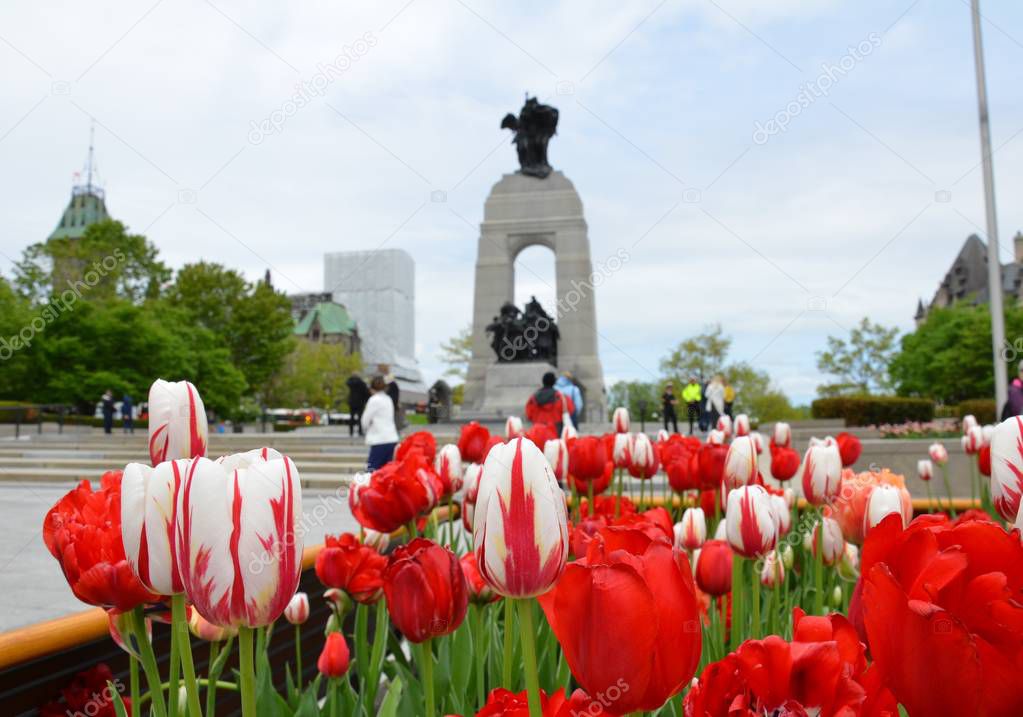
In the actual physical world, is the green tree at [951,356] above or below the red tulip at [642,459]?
above

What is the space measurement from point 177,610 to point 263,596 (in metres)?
0.17

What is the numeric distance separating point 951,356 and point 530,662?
50151mm

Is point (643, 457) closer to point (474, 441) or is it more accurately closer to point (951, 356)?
point (474, 441)

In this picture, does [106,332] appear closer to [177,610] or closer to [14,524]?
[14,524]

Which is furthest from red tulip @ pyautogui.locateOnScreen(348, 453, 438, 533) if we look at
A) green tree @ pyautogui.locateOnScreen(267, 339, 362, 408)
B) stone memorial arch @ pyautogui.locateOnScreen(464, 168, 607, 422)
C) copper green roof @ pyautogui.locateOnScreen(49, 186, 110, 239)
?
copper green roof @ pyautogui.locateOnScreen(49, 186, 110, 239)

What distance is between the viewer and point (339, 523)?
8000 mm

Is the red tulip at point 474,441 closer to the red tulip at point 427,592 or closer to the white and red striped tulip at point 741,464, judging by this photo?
the white and red striped tulip at point 741,464

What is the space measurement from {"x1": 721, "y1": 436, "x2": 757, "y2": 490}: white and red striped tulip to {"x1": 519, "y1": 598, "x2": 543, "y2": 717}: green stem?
1351 mm

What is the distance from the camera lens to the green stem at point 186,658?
0.93m

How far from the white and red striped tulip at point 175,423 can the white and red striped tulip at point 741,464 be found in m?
1.42

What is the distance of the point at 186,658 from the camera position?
0.95 metres

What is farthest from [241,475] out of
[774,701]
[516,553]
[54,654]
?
[54,654]

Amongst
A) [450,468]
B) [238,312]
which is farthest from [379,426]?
[238,312]

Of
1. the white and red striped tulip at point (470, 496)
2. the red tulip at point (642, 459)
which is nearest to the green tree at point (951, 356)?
the red tulip at point (642, 459)
